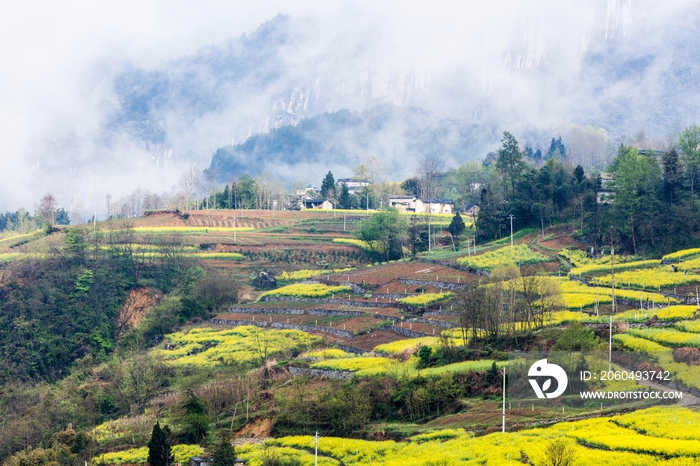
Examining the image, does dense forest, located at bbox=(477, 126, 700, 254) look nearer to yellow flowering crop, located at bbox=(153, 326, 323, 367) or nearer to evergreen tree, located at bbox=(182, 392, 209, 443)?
yellow flowering crop, located at bbox=(153, 326, 323, 367)

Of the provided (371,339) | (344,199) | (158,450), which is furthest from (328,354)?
(344,199)

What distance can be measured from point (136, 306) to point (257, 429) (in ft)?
129

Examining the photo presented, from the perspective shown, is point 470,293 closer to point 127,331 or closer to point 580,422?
point 580,422

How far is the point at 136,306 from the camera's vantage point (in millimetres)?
80375

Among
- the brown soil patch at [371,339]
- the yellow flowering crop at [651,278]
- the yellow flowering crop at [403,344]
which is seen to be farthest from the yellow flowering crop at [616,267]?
the yellow flowering crop at [403,344]

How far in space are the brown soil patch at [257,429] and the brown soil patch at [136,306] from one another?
34.2 m

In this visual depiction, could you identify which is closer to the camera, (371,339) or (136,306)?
(371,339)

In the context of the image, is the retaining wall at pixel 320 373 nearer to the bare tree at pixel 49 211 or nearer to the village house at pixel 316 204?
the bare tree at pixel 49 211

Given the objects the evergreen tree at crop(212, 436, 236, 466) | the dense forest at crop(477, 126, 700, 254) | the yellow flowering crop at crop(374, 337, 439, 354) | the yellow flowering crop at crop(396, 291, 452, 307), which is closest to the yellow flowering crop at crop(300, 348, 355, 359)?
the yellow flowering crop at crop(374, 337, 439, 354)

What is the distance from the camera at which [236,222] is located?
110875mm

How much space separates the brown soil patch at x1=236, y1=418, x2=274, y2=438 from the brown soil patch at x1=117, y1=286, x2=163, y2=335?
34198 mm

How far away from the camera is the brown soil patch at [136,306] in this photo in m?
77.4

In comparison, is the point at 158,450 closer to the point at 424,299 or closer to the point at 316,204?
the point at 424,299

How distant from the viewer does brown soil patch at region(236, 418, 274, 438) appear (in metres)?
43.6
